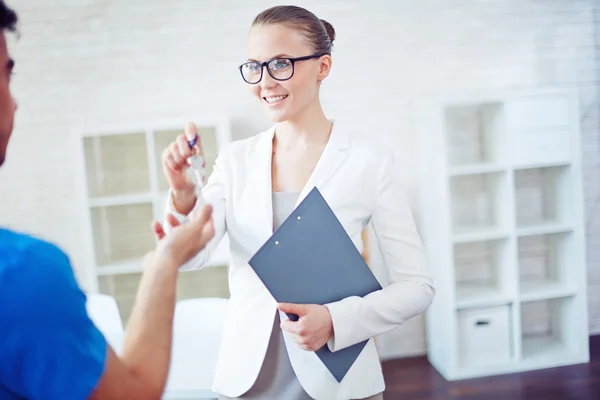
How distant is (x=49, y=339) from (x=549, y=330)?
4.11 m

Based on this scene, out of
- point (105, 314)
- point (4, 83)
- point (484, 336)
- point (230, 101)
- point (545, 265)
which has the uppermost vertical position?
point (230, 101)

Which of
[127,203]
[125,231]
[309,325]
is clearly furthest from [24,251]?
[125,231]

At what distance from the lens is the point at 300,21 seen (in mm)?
1369

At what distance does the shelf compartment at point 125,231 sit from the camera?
3.62m

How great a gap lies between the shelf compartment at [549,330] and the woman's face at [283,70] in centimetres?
294

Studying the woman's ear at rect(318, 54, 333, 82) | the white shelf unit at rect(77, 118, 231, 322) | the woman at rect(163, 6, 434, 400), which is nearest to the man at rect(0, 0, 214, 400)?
the woman at rect(163, 6, 434, 400)

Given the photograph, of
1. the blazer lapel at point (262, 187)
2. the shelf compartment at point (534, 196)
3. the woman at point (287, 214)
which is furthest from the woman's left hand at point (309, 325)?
the shelf compartment at point (534, 196)

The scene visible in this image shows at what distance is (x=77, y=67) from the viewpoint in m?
3.68

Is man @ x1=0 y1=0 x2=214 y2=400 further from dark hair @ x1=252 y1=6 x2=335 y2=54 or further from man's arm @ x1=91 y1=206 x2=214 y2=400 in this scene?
dark hair @ x1=252 y1=6 x2=335 y2=54

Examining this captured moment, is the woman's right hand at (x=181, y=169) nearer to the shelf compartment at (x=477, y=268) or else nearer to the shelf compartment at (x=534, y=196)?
the shelf compartment at (x=477, y=268)

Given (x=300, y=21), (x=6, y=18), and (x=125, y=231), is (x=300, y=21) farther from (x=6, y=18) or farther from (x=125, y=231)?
(x=125, y=231)

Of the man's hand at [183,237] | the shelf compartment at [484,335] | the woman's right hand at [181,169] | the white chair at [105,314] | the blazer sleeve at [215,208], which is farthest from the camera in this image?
the shelf compartment at [484,335]

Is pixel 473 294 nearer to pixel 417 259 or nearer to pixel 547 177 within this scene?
pixel 547 177

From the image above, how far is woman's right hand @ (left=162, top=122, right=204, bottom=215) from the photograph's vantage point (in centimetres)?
116
